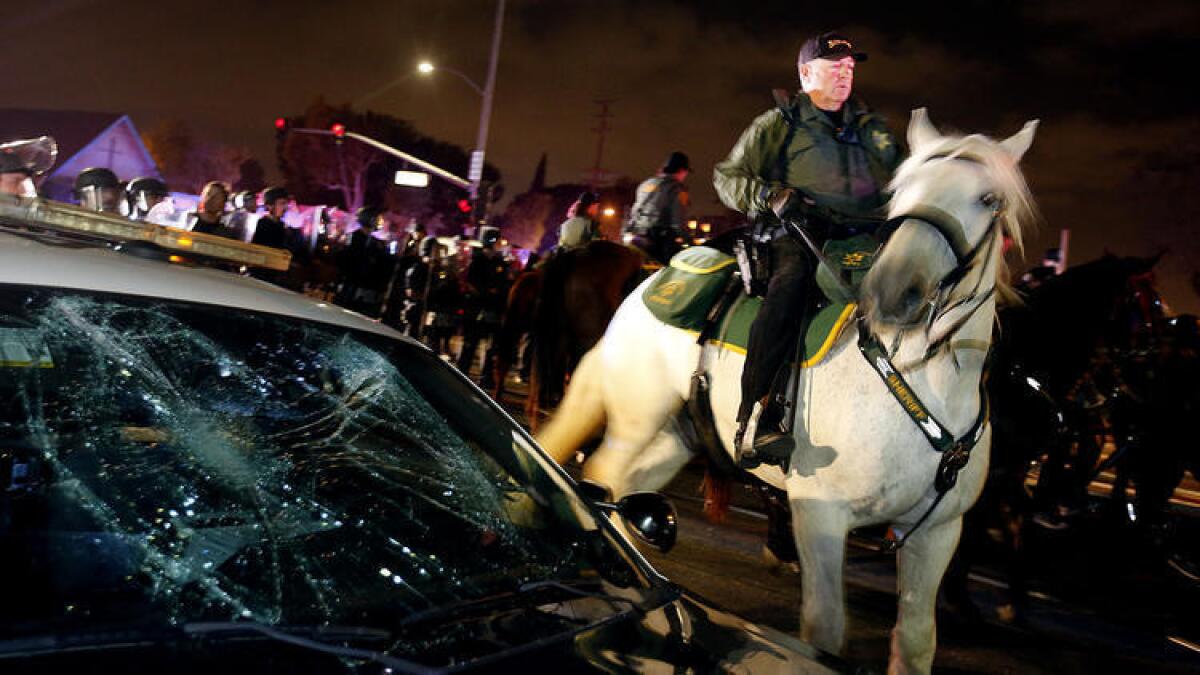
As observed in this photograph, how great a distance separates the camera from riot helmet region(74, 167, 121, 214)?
21.6 ft

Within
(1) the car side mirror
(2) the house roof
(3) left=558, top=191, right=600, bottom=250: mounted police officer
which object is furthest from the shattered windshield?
(2) the house roof

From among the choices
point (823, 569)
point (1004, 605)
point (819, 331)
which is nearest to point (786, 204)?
point (819, 331)

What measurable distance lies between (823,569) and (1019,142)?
1.99 meters

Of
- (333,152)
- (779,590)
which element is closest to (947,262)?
(779,590)

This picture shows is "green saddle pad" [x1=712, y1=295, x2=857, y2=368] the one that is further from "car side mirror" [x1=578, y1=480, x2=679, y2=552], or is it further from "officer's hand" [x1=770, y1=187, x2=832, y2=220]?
"car side mirror" [x1=578, y1=480, x2=679, y2=552]

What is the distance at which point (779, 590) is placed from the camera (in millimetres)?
5750

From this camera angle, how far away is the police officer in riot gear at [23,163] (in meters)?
6.62

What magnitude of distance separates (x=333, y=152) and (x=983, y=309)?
77358 mm

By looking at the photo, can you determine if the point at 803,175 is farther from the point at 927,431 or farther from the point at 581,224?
the point at 581,224

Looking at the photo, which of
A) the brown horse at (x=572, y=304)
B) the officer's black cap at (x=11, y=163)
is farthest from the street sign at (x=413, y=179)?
the officer's black cap at (x=11, y=163)

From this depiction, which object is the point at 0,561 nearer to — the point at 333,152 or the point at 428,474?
the point at 428,474

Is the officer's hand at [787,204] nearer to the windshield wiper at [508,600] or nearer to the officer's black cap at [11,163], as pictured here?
the windshield wiper at [508,600]

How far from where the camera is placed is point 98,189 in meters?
6.57

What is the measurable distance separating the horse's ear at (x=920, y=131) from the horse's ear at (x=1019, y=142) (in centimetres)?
32
